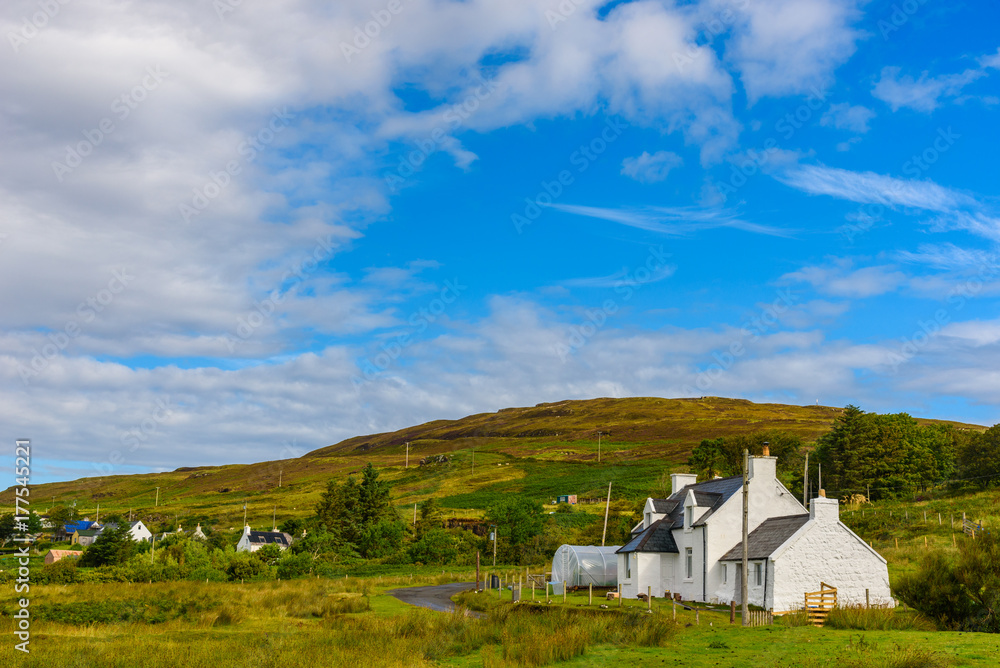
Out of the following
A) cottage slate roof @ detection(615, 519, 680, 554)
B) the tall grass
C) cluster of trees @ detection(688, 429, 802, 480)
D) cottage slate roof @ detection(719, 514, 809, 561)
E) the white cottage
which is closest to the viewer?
the tall grass

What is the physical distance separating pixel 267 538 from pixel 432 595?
55089mm

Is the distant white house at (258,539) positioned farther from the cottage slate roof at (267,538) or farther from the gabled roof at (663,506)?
the gabled roof at (663,506)

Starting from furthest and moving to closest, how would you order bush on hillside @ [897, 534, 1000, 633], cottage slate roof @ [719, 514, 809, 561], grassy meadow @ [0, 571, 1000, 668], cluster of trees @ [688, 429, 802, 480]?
cluster of trees @ [688, 429, 802, 480], cottage slate roof @ [719, 514, 809, 561], bush on hillside @ [897, 534, 1000, 633], grassy meadow @ [0, 571, 1000, 668]

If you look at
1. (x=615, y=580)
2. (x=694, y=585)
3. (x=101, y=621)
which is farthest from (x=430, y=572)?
(x=101, y=621)

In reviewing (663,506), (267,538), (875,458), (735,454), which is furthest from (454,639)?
(267,538)

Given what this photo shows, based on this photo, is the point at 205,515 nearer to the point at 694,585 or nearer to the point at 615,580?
the point at 615,580

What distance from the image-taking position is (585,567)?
5044cm

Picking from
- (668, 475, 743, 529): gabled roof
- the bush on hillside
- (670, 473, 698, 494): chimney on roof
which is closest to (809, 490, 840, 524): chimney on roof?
(668, 475, 743, 529): gabled roof

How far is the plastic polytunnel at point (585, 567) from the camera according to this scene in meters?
50.5

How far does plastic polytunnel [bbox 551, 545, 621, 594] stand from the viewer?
166 ft

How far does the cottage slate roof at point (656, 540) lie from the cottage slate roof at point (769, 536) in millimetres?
4397

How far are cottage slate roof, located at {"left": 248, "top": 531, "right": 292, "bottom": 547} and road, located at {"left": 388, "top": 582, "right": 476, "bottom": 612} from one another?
43.0 metres

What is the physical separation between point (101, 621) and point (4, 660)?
12.7 meters

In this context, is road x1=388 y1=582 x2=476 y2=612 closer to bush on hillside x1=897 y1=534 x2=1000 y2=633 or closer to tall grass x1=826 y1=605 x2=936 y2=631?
tall grass x1=826 y1=605 x2=936 y2=631
